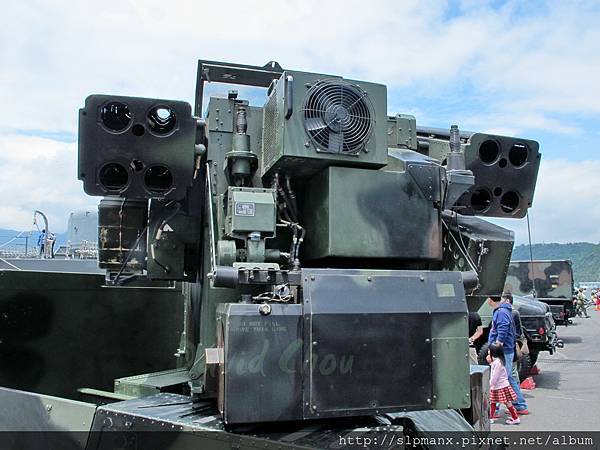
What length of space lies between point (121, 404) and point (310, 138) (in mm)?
2092

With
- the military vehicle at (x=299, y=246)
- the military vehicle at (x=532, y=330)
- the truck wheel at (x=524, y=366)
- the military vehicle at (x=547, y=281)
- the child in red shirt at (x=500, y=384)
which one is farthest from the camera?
the military vehicle at (x=547, y=281)

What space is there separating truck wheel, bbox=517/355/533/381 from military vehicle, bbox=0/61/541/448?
24.3 feet

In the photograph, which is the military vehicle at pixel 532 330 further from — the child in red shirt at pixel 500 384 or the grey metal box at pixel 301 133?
the grey metal box at pixel 301 133

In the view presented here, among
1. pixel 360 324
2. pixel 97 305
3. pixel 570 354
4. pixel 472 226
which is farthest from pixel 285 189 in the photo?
pixel 570 354

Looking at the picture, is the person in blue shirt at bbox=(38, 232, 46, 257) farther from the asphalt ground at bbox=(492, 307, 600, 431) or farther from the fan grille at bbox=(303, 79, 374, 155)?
the fan grille at bbox=(303, 79, 374, 155)

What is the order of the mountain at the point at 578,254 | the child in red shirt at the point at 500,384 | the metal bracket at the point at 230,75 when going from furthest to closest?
the mountain at the point at 578,254 → the child in red shirt at the point at 500,384 → the metal bracket at the point at 230,75

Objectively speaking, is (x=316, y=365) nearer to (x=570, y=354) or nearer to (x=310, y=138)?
(x=310, y=138)

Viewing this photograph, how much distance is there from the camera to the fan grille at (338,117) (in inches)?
160

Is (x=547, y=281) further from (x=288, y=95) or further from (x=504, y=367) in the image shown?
(x=288, y=95)

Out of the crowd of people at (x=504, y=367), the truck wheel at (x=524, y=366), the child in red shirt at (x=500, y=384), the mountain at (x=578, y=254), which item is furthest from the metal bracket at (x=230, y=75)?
the mountain at (x=578, y=254)

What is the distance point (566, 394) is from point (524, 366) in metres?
1.30

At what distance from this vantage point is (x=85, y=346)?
698 centimetres

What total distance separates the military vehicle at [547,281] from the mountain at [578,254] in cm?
12544

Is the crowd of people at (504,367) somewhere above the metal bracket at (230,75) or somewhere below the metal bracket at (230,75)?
below
